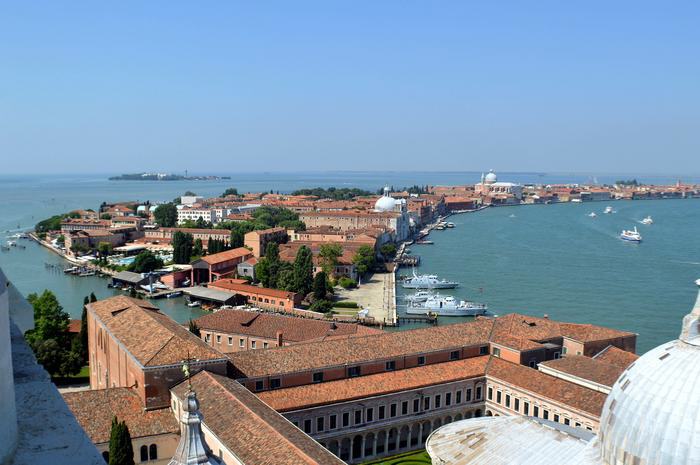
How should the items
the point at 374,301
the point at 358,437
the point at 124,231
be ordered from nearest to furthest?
1. the point at 358,437
2. the point at 374,301
3. the point at 124,231

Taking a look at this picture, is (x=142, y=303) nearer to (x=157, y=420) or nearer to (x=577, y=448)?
(x=157, y=420)

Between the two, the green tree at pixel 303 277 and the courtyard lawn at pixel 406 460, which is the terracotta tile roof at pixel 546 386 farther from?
the green tree at pixel 303 277

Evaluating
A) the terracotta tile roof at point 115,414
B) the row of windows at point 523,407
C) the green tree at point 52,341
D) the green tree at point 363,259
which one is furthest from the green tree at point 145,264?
the row of windows at point 523,407

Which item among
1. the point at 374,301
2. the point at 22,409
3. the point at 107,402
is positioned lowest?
the point at 374,301

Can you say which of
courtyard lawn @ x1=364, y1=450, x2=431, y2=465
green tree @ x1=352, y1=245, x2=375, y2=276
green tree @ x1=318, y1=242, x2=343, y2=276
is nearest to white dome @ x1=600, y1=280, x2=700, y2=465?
courtyard lawn @ x1=364, y1=450, x2=431, y2=465

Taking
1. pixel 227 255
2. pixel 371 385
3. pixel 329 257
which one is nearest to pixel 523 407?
pixel 371 385

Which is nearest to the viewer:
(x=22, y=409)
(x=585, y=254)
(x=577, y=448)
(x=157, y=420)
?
(x=22, y=409)

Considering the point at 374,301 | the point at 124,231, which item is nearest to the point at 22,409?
the point at 374,301

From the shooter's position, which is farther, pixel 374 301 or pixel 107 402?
pixel 374 301
